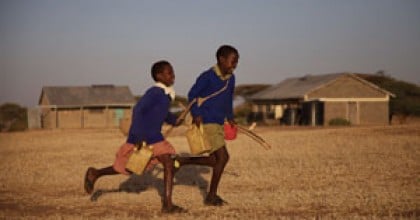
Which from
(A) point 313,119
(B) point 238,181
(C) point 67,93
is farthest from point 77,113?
(B) point 238,181

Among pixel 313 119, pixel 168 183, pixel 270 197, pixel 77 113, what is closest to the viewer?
pixel 168 183

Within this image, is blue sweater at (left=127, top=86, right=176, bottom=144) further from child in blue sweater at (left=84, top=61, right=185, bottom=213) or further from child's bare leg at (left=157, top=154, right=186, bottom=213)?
child's bare leg at (left=157, top=154, right=186, bottom=213)

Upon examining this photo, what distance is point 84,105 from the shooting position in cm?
5012

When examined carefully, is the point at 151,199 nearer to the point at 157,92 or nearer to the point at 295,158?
the point at 157,92

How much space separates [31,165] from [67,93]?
38.3m

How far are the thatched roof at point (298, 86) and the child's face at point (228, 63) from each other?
35280 mm

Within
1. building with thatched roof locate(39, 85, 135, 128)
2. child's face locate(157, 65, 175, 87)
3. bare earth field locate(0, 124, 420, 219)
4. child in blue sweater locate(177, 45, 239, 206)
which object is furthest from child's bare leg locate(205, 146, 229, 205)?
building with thatched roof locate(39, 85, 135, 128)

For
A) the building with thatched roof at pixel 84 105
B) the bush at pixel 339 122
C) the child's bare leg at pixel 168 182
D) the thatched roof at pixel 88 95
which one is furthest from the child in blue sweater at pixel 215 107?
the thatched roof at pixel 88 95

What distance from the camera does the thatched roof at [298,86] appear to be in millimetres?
42469

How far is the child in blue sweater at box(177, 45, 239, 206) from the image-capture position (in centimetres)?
727

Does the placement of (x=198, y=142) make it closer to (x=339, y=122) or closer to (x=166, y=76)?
(x=166, y=76)

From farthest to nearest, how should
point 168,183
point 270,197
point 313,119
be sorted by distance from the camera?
1. point 313,119
2. point 270,197
3. point 168,183

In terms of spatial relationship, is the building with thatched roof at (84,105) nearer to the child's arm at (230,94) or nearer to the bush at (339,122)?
the bush at (339,122)

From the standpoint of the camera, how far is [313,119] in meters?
41.4
